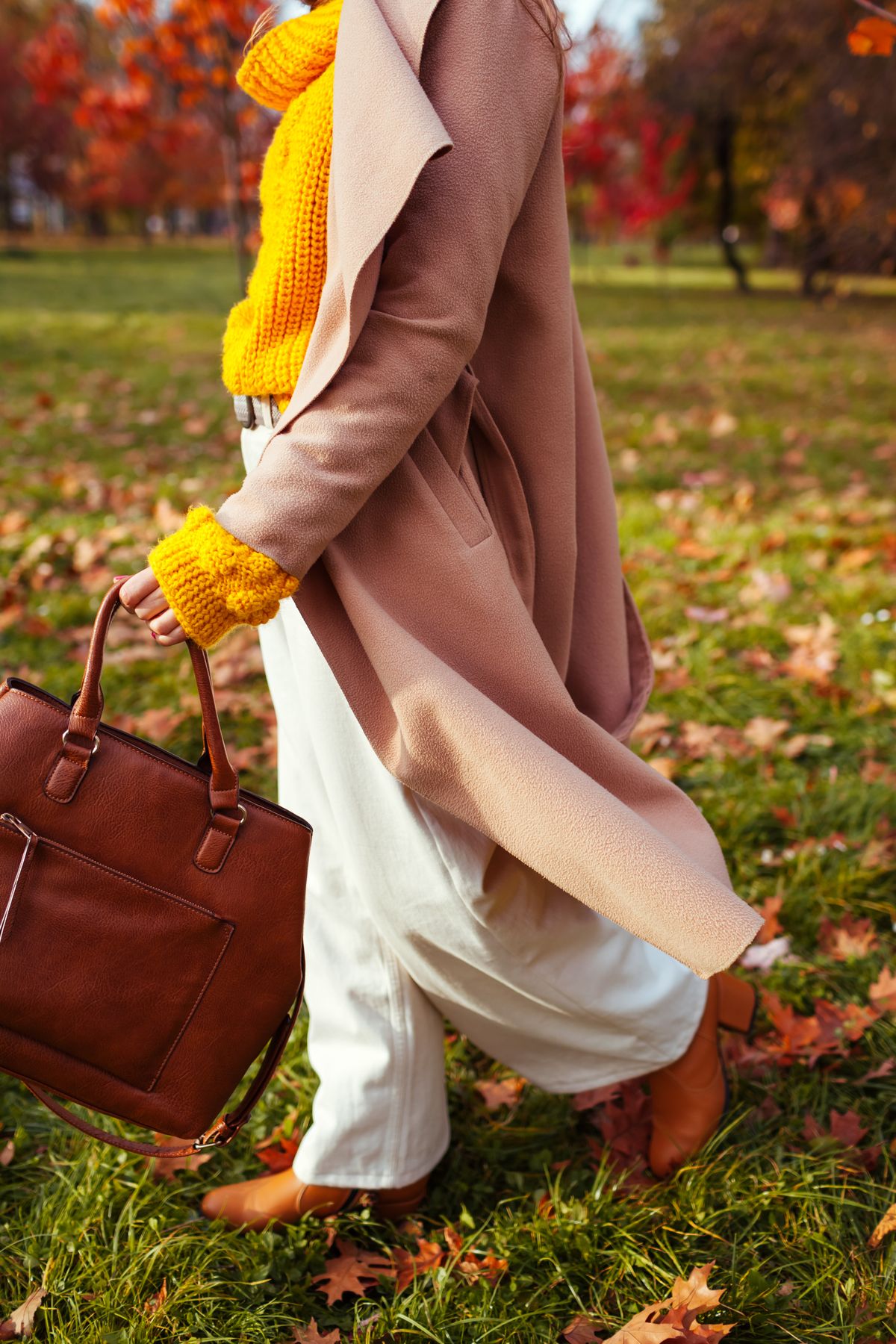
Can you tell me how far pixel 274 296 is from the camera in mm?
1382

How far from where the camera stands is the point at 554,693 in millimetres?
1418

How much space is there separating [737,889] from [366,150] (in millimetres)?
1888

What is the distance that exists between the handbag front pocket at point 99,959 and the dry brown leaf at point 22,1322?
0.55 metres

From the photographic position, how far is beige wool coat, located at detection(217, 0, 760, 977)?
4.09ft

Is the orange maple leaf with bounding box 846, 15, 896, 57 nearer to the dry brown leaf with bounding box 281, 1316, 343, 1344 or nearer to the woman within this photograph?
the woman

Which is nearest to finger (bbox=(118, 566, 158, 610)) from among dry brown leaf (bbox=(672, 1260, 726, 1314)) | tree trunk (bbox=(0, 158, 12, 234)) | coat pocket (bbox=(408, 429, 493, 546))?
coat pocket (bbox=(408, 429, 493, 546))

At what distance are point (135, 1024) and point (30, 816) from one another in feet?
1.03

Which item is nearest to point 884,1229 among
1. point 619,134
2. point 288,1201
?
point 288,1201

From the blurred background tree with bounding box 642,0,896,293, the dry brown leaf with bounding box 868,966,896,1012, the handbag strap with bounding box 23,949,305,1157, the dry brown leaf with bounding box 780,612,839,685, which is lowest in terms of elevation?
the dry brown leaf with bounding box 868,966,896,1012

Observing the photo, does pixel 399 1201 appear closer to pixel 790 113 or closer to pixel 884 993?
pixel 884 993

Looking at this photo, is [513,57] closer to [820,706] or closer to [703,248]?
[820,706]

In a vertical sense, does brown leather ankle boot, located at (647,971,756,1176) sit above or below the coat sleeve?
below

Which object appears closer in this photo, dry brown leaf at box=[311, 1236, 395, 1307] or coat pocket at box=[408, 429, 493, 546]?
coat pocket at box=[408, 429, 493, 546]

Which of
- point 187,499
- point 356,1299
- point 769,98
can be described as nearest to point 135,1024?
point 356,1299
